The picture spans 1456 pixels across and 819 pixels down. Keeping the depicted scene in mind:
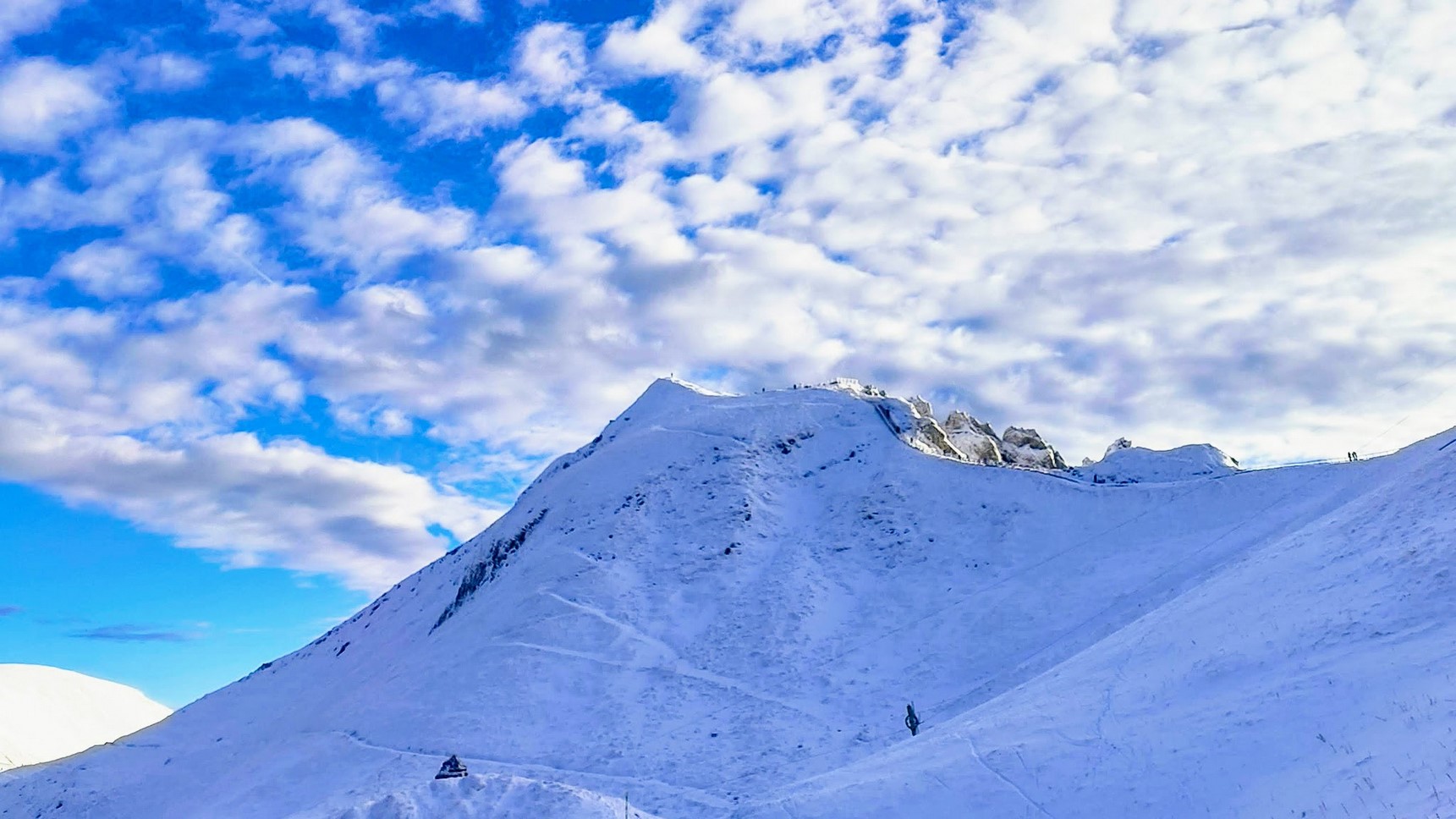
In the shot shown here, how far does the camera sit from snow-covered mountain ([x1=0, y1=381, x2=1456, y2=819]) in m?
18.7

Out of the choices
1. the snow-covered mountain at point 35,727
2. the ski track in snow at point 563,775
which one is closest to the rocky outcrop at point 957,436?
the ski track in snow at point 563,775

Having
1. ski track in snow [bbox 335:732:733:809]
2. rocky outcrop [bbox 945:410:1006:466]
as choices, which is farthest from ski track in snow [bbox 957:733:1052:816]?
rocky outcrop [bbox 945:410:1006:466]

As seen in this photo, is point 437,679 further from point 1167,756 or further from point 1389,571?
point 1389,571

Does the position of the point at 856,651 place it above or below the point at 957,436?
below

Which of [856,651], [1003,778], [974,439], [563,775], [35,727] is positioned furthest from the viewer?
[35,727]

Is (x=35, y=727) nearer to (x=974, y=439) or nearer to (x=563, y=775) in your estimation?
(x=974, y=439)

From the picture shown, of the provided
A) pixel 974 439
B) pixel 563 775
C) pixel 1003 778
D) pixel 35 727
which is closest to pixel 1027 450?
pixel 974 439

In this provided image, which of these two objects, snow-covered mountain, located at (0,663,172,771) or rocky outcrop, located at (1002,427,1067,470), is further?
snow-covered mountain, located at (0,663,172,771)

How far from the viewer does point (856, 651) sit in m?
41.2

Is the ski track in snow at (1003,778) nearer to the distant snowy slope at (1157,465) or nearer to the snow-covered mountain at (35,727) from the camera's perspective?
the distant snowy slope at (1157,465)

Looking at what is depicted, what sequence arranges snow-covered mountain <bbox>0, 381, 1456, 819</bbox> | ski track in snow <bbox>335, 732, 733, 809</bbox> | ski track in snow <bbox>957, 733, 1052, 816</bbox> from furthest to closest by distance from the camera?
ski track in snow <bbox>335, 732, 733, 809</bbox>, ski track in snow <bbox>957, 733, 1052, 816</bbox>, snow-covered mountain <bbox>0, 381, 1456, 819</bbox>

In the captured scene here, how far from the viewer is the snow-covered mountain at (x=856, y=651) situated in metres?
18.7

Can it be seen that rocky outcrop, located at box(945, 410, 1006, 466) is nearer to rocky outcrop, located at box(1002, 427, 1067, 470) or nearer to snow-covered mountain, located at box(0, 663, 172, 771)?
rocky outcrop, located at box(1002, 427, 1067, 470)

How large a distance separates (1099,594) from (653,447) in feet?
93.9
